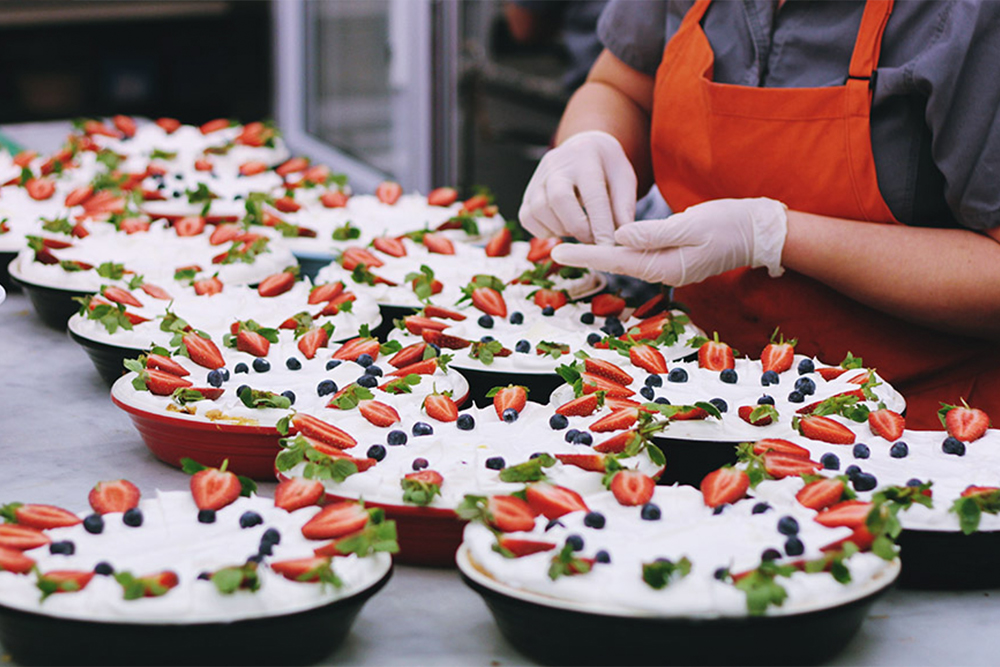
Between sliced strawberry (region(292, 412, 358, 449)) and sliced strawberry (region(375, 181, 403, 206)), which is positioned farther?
sliced strawberry (region(375, 181, 403, 206))

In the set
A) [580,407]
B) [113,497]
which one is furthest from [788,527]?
[113,497]

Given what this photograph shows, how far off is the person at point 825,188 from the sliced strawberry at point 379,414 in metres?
0.57

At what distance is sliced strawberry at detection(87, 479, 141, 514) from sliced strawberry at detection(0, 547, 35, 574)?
0.46 feet

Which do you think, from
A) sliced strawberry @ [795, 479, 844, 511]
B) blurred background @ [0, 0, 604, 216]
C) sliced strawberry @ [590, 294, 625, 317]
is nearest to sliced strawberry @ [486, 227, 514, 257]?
sliced strawberry @ [590, 294, 625, 317]

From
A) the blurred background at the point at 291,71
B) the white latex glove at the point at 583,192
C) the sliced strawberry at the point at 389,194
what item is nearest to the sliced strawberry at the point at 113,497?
the white latex glove at the point at 583,192

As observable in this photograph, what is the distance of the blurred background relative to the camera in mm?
4387

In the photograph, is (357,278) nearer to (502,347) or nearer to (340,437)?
(502,347)

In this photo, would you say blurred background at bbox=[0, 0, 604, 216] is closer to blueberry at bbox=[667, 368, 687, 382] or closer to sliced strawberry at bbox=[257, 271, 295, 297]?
sliced strawberry at bbox=[257, 271, 295, 297]

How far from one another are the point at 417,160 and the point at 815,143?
190 centimetres

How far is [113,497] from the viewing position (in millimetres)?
1198

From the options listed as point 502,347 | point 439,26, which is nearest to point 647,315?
point 502,347

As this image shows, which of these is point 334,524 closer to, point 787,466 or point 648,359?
point 787,466

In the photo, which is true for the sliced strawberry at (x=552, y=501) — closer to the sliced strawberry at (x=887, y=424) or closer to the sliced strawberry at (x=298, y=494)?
the sliced strawberry at (x=298, y=494)

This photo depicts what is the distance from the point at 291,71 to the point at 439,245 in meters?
2.44
